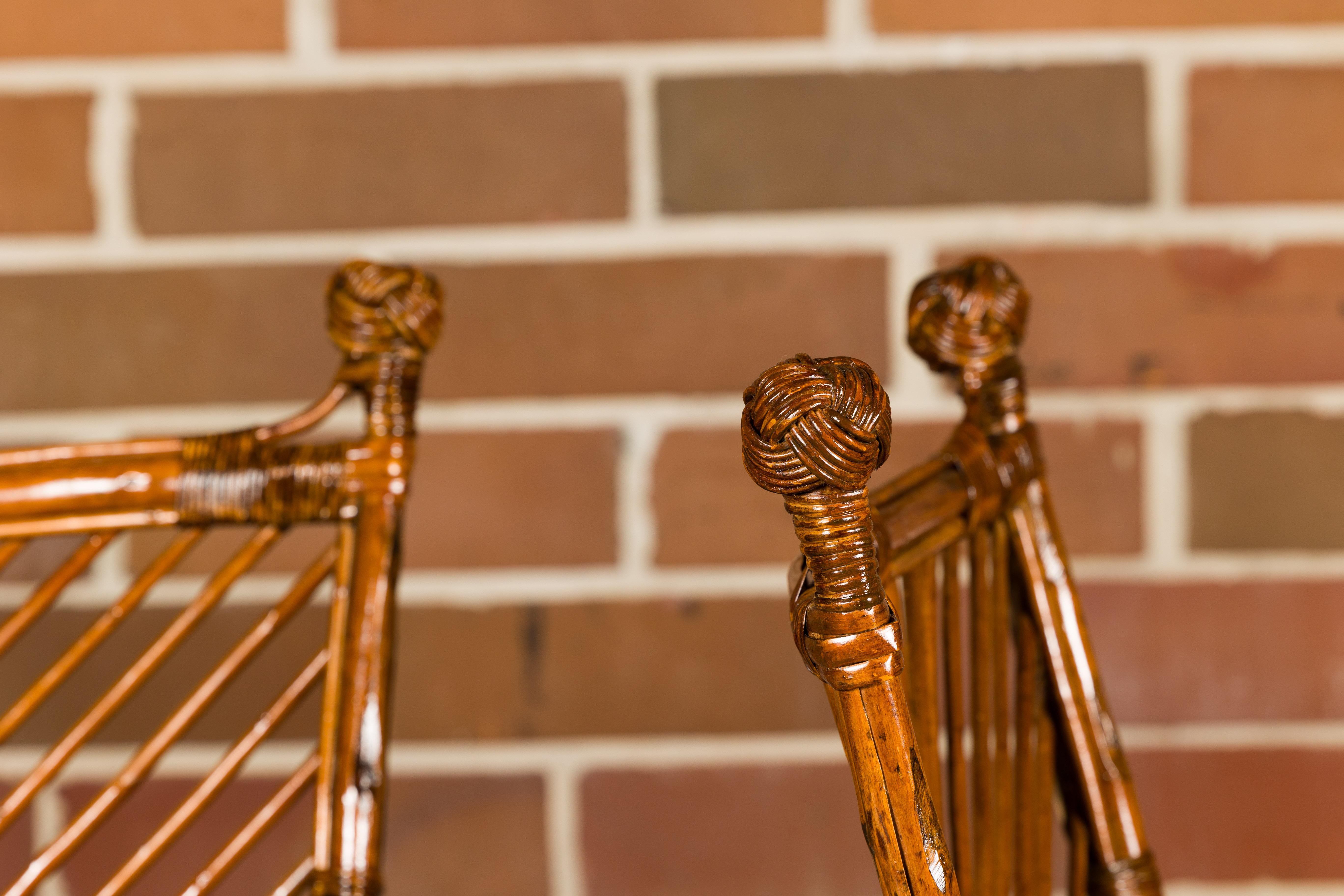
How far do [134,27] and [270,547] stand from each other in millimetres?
469

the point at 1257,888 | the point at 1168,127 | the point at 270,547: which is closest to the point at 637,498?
the point at 270,547

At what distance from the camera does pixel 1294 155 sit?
841mm

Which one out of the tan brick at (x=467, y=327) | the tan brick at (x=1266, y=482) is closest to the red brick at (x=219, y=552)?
the tan brick at (x=467, y=327)

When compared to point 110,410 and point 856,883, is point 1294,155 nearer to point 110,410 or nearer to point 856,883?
point 856,883

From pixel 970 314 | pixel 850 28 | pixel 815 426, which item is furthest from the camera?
pixel 850 28

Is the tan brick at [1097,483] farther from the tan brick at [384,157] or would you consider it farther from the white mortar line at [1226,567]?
the tan brick at [384,157]

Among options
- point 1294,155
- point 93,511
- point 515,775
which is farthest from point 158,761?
point 1294,155

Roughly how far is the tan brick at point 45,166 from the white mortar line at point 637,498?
463 millimetres

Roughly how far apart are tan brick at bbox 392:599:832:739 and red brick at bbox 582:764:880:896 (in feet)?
0.15

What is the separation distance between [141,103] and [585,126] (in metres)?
0.35

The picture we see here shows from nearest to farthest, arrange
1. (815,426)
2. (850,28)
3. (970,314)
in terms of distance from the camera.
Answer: (815,426) → (970,314) → (850,28)

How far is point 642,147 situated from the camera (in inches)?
32.9

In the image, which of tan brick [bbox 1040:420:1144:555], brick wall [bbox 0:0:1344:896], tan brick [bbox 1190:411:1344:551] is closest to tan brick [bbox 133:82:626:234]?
brick wall [bbox 0:0:1344:896]

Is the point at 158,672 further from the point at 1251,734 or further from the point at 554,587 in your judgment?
the point at 1251,734
